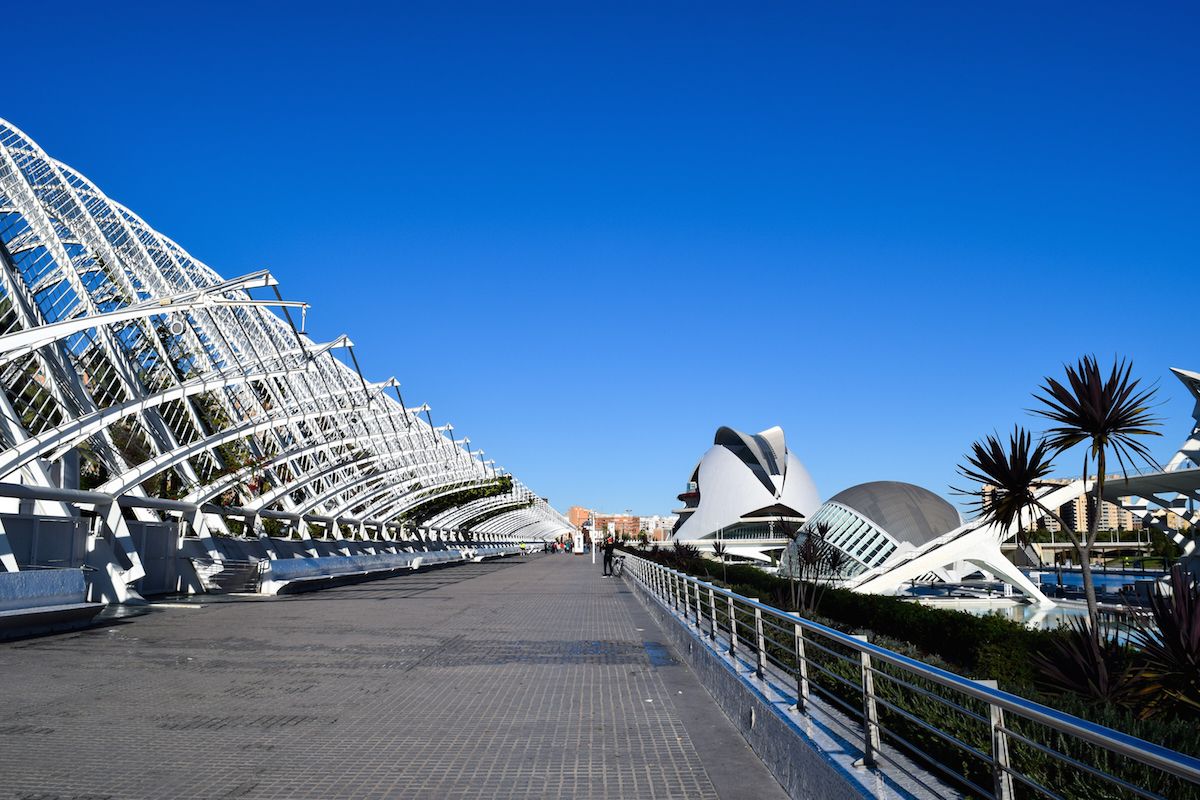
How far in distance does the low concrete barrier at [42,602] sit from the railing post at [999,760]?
14043 millimetres

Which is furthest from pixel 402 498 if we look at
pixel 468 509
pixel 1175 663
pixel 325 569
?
pixel 1175 663

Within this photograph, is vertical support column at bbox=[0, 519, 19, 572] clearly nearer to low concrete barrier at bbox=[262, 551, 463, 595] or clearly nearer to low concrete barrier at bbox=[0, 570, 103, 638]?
low concrete barrier at bbox=[0, 570, 103, 638]

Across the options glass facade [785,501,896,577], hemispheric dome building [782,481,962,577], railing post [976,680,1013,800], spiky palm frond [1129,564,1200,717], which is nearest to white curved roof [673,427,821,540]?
hemispheric dome building [782,481,962,577]

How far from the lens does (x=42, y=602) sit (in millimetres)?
14859

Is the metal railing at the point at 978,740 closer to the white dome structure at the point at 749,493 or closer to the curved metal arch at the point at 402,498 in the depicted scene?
the curved metal arch at the point at 402,498

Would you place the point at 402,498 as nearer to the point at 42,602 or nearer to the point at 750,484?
the point at 42,602

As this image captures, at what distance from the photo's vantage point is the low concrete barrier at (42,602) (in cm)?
1395

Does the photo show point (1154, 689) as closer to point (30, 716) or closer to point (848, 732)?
point (848, 732)

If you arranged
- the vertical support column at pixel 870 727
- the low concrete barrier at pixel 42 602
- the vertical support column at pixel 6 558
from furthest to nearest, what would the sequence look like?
the vertical support column at pixel 6 558, the low concrete barrier at pixel 42 602, the vertical support column at pixel 870 727

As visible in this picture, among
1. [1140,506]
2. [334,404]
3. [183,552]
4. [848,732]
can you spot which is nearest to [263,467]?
[183,552]

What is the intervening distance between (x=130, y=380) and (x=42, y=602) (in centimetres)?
1099

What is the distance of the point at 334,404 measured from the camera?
39094 mm

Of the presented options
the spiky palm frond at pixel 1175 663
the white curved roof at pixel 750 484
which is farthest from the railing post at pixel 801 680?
the white curved roof at pixel 750 484

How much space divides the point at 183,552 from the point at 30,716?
18.5 metres
